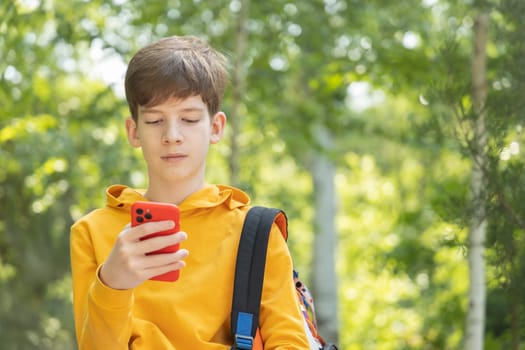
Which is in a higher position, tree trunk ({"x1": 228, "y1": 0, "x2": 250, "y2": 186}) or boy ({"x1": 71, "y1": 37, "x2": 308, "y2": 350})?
tree trunk ({"x1": 228, "y1": 0, "x2": 250, "y2": 186})

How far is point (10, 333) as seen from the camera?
8.45 metres

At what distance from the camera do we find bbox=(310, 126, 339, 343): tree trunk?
9.84m

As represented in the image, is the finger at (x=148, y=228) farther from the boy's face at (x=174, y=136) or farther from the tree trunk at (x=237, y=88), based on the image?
the tree trunk at (x=237, y=88)

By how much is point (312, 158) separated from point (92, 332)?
8442mm

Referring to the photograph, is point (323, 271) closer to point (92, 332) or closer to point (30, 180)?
point (30, 180)

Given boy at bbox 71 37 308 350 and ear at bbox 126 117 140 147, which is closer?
boy at bbox 71 37 308 350

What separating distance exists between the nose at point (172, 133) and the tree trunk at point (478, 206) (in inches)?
67.1

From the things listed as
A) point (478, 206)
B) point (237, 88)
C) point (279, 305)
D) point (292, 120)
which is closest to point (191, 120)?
point (279, 305)

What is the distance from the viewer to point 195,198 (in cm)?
235

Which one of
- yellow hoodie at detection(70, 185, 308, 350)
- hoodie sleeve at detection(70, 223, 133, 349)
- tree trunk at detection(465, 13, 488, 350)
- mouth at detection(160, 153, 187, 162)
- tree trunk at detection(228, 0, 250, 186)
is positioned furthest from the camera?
tree trunk at detection(228, 0, 250, 186)

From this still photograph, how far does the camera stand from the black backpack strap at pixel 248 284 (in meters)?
2.22

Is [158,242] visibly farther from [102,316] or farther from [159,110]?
[159,110]

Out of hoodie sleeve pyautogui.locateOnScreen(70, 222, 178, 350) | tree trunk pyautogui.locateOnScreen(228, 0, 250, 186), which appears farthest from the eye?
tree trunk pyautogui.locateOnScreen(228, 0, 250, 186)

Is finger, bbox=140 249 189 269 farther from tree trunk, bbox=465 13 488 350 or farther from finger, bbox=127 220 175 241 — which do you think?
tree trunk, bbox=465 13 488 350
